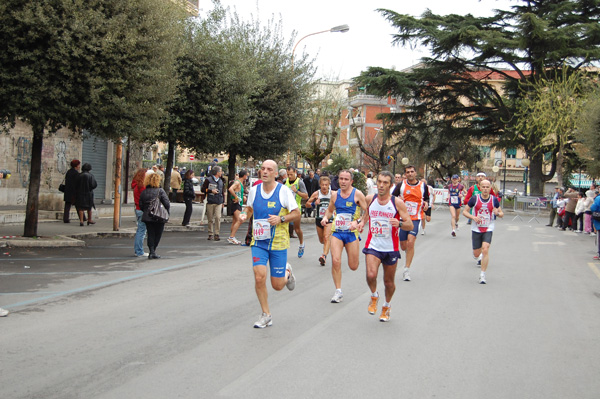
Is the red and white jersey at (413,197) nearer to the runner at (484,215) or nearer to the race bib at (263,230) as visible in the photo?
the runner at (484,215)

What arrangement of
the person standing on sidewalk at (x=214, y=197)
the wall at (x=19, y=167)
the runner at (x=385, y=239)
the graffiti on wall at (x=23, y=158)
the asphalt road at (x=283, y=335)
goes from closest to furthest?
the asphalt road at (x=283, y=335), the runner at (x=385, y=239), the person standing on sidewalk at (x=214, y=197), the wall at (x=19, y=167), the graffiti on wall at (x=23, y=158)

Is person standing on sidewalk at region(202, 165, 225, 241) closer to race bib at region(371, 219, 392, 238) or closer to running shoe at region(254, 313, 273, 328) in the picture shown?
race bib at region(371, 219, 392, 238)

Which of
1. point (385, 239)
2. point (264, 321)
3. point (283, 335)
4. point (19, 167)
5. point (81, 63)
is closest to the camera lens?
point (283, 335)

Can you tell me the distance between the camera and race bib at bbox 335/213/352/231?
845cm

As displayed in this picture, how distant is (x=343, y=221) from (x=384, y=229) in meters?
1.27

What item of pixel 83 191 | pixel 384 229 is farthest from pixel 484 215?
pixel 83 191

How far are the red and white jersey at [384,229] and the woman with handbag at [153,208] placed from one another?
5390 mm

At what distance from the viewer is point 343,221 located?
8.47 m

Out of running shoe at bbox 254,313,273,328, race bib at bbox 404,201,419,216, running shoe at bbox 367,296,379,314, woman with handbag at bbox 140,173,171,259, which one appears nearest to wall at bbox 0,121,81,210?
woman with handbag at bbox 140,173,171,259

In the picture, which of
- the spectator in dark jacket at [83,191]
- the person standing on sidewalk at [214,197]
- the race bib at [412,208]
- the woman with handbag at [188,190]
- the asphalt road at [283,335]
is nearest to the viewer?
the asphalt road at [283,335]

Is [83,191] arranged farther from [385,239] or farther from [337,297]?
[385,239]

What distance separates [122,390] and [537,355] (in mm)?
3962

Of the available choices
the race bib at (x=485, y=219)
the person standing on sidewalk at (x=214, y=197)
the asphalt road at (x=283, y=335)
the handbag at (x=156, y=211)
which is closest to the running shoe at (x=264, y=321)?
the asphalt road at (x=283, y=335)

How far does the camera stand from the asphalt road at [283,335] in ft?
16.0
